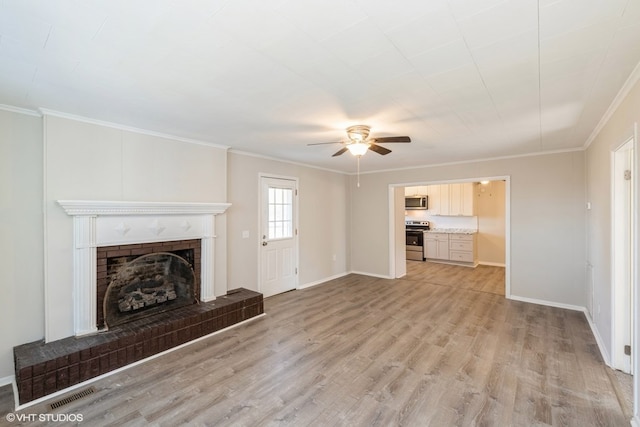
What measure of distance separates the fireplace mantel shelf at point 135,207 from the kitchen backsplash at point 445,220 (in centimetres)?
580

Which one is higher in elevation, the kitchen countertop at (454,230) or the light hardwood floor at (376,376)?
the kitchen countertop at (454,230)

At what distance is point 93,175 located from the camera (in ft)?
9.89

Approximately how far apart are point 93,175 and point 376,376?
139 inches

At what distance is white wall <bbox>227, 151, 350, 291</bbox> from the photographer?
178 inches

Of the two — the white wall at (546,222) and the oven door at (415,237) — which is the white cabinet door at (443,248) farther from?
the white wall at (546,222)

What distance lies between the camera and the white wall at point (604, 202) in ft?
7.50

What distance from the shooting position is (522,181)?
4793 millimetres

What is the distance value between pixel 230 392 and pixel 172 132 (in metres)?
2.91

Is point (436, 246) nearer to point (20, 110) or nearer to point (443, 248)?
point (443, 248)

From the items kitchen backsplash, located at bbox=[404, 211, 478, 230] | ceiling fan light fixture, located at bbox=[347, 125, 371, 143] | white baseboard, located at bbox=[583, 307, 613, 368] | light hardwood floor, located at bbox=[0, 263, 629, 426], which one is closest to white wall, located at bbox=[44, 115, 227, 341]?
light hardwood floor, located at bbox=[0, 263, 629, 426]

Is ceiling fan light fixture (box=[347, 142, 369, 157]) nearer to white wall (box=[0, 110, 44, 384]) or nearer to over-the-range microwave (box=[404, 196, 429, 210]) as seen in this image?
white wall (box=[0, 110, 44, 384])

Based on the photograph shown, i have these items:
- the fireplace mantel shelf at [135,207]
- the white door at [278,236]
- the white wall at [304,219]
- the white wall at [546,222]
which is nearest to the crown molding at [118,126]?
the white wall at [304,219]

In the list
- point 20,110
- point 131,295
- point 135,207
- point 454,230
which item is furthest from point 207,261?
point 454,230

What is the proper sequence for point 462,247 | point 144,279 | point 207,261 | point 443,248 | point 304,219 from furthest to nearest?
point 443,248
point 462,247
point 304,219
point 207,261
point 144,279
